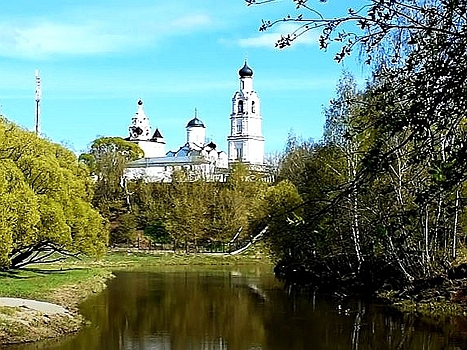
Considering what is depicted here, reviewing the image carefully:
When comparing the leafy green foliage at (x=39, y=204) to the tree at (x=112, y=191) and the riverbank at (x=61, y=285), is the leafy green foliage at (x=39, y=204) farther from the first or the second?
the tree at (x=112, y=191)

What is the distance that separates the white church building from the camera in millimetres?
92250

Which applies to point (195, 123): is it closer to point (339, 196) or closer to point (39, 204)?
point (39, 204)

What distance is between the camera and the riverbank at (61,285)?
20469mm

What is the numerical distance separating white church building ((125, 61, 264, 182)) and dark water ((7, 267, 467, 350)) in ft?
167

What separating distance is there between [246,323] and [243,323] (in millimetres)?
114

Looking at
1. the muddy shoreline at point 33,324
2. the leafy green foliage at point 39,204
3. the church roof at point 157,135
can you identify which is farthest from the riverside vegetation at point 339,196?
the church roof at point 157,135

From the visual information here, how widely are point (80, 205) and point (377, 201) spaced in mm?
14498

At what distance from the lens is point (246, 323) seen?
80.8 ft

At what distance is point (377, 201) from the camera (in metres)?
27.5

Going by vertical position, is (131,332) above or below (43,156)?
below

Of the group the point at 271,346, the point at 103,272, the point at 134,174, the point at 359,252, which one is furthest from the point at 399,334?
the point at 134,174

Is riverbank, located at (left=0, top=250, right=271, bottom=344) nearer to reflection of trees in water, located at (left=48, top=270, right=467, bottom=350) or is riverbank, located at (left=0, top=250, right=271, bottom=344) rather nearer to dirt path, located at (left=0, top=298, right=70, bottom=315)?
dirt path, located at (left=0, top=298, right=70, bottom=315)

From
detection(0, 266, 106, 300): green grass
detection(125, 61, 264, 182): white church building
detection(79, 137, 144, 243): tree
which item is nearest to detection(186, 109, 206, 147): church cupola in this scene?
detection(125, 61, 264, 182): white church building

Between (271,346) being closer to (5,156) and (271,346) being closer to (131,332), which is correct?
(131,332)
